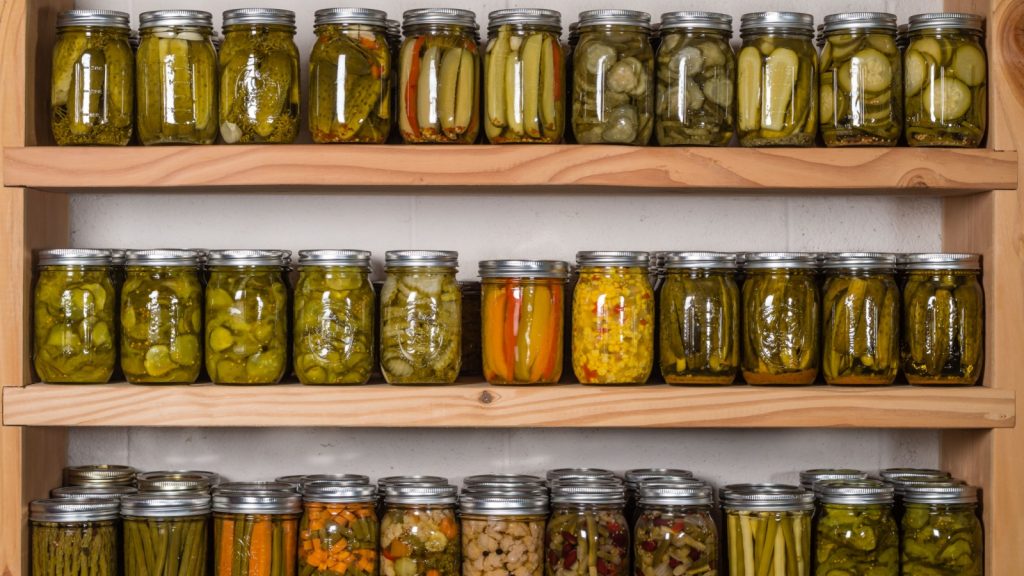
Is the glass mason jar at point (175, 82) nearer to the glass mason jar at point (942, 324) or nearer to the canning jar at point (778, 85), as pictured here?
the canning jar at point (778, 85)

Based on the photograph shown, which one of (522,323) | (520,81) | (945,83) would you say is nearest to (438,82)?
(520,81)

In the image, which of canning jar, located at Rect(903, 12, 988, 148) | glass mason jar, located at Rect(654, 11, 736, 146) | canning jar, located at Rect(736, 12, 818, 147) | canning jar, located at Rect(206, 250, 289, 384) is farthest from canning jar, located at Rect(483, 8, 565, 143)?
canning jar, located at Rect(903, 12, 988, 148)

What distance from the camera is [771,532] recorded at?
5.53 ft

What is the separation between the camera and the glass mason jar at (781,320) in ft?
5.57

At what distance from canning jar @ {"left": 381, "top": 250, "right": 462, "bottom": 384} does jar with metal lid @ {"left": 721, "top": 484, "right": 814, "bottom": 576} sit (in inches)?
17.2

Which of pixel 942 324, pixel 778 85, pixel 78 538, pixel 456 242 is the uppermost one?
pixel 778 85

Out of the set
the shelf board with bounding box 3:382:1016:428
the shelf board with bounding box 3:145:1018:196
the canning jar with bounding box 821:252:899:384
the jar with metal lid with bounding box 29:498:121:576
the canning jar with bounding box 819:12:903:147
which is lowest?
the jar with metal lid with bounding box 29:498:121:576

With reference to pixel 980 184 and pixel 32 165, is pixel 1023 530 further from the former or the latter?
pixel 32 165

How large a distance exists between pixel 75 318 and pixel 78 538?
29 centimetres

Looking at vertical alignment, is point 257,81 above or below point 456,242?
above

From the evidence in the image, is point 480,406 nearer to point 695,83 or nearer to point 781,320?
point 781,320

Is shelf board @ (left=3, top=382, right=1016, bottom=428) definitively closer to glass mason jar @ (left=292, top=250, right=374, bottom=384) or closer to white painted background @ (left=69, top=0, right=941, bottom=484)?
glass mason jar @ (left=292, top=250, right=374, bottom=384)

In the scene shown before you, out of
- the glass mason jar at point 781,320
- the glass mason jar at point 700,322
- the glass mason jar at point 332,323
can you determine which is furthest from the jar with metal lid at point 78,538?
the glass mason jar at point 781,320

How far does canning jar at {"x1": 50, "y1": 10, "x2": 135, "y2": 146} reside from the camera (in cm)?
171
